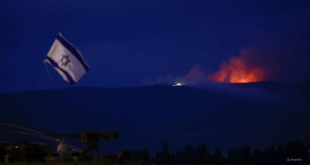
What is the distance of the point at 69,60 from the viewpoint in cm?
2383

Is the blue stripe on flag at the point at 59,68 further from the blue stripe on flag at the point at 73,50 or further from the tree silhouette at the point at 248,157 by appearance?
the tree silhouette at the point at 248,157

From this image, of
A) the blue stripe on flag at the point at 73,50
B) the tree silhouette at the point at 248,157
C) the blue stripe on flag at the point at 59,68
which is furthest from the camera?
the tree silhouette at the point at 248,157

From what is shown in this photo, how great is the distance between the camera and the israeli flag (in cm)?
2377

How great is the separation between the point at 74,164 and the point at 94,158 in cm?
142

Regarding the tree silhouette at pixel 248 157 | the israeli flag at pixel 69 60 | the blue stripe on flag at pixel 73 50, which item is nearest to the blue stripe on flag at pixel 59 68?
the israeli flag at pixel 69 60

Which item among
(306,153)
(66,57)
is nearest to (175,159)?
(306,153)

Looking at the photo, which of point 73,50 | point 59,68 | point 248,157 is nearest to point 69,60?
point 73,50

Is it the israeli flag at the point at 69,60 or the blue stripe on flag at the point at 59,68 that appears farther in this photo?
the blue stripe on flag at the point at 59,68

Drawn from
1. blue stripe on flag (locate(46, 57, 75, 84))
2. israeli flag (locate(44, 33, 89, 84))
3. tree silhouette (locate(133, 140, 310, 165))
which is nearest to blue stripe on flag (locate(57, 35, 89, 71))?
israeli flag (locate(44, 33, 89, 84))

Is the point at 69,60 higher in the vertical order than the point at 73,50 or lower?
lower

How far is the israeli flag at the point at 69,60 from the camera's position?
23.8 metres

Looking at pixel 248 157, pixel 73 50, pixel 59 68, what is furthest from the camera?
pixel 248 157

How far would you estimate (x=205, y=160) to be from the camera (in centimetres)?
13275

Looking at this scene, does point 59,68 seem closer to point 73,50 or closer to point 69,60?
point 69,60
